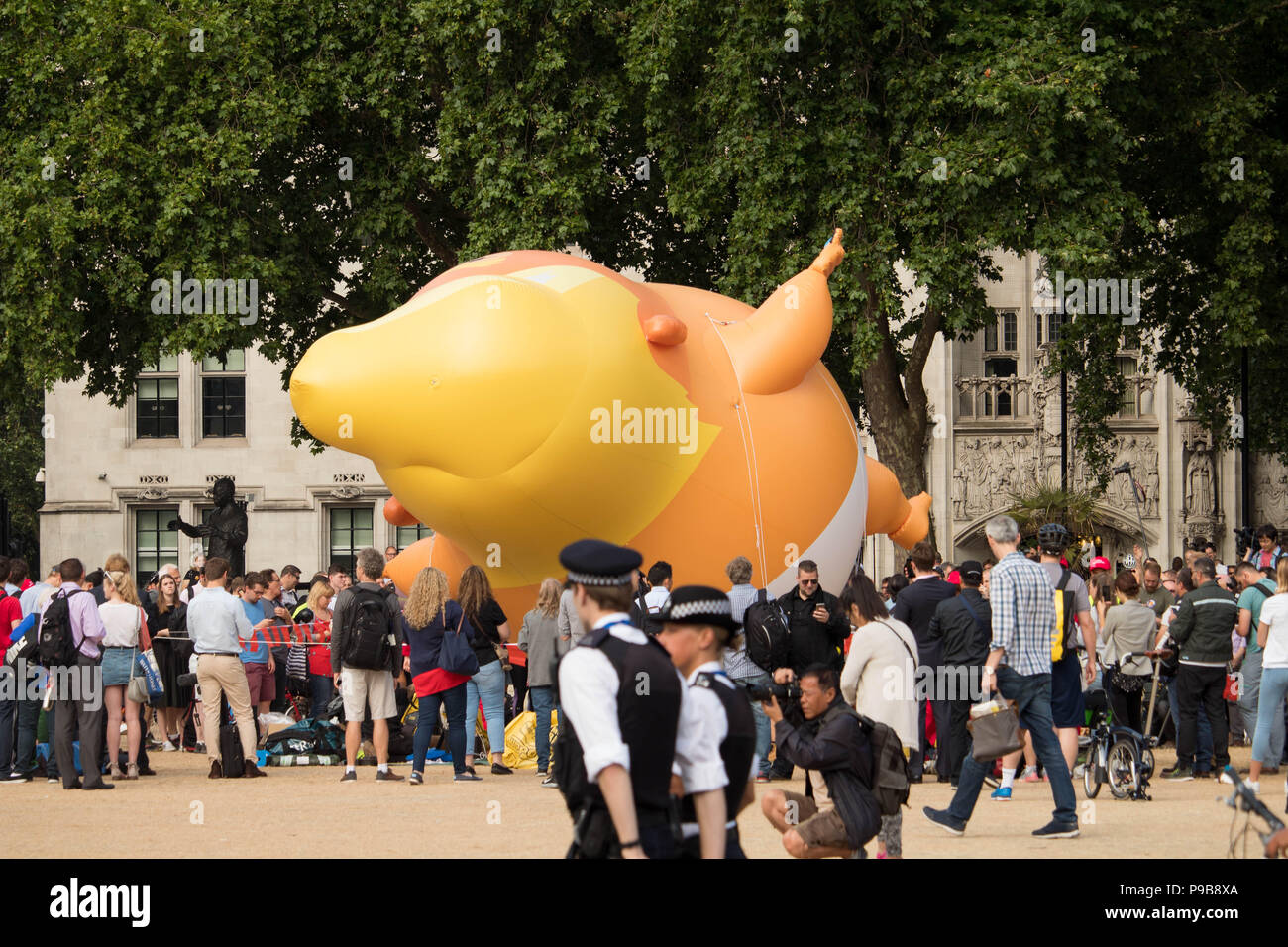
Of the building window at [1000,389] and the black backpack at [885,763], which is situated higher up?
the building window at [1000,389]

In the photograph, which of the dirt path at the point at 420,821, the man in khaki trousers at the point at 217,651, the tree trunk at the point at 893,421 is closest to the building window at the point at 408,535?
the tree trunk at the point at 893,421

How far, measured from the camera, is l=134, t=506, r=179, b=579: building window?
4022cm

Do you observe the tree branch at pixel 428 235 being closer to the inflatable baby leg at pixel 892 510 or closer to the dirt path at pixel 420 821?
the inflatable baby leg at pixel 892 510

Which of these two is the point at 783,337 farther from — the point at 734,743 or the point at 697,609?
the point at 734,743

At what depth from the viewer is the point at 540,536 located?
14211mm

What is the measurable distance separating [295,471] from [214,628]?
25249 millimetres

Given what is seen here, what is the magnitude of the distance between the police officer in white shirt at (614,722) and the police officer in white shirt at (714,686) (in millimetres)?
299

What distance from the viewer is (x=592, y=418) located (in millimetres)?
13445

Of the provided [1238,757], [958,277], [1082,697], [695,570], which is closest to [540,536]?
[695,570]

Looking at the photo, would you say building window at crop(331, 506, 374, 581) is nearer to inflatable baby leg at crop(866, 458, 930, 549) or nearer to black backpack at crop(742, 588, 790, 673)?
inflatable baby leg at crop(866, 458, 930, 549)

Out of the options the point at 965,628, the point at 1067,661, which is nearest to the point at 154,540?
the point at 965,628

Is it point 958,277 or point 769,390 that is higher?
point 958,277

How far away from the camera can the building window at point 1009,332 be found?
140ft

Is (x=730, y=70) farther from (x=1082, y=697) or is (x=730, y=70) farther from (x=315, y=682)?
(x=1082, y=697)
